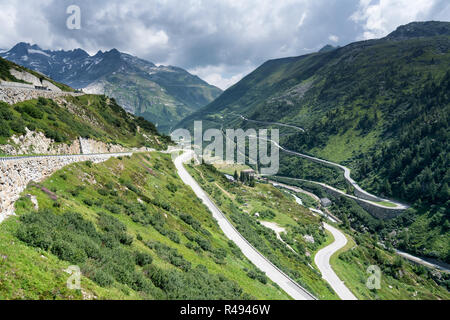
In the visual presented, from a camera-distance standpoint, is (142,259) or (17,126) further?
(17,126)

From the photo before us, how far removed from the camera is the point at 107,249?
15.6m

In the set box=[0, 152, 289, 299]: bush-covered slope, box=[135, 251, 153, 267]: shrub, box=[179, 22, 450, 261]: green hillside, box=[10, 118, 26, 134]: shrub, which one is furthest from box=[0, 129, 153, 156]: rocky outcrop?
box=[179, 22, 450, 261]: green hillside

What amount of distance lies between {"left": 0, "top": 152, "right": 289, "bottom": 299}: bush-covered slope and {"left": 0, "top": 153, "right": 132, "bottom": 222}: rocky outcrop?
61 centimetres

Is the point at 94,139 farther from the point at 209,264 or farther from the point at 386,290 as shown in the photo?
the point at 386,290

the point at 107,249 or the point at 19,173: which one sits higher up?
the point at 19,173

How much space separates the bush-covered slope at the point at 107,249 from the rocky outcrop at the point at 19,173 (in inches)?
23.9

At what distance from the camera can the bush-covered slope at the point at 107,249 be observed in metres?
10.5

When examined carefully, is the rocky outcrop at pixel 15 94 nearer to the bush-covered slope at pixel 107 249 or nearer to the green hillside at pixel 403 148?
the bush-covered slope at pixel 107 249

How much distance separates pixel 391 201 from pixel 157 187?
111229mm

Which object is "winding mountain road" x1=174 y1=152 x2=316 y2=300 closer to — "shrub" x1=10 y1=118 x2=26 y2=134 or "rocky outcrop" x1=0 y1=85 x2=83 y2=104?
"shrub" x1=10 y1=118 x2=26 y2=134

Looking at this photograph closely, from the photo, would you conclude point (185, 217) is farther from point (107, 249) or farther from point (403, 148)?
point (403, 148)

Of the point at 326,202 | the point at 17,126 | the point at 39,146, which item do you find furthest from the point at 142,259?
the point at 326,202

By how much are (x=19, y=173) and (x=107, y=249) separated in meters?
9.46
